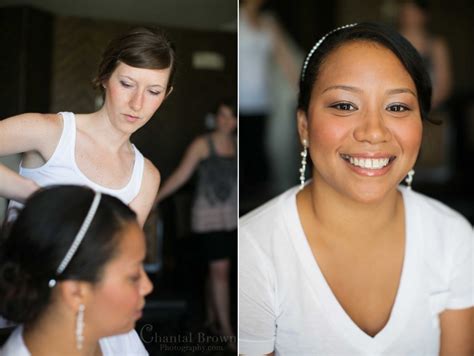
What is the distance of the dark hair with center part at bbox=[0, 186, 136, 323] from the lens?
5.84 feet

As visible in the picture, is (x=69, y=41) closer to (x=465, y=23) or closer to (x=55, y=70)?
(x=55, y=70)

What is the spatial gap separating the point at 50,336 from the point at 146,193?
0.54m

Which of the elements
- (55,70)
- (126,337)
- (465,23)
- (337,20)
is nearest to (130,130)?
(55,70)

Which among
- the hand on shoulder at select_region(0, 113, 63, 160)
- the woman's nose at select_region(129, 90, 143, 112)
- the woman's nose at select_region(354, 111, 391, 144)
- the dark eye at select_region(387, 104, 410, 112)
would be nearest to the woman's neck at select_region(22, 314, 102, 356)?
the hand on shoulder at select_region(0, 113, 63, 160)

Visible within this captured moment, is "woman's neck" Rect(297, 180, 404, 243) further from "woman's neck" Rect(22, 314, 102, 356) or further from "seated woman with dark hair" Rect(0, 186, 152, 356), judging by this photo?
"woman's neck" Rect(22, 314, 102, 356)

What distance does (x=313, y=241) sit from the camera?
2.16 metres

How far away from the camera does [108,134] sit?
2043 mm

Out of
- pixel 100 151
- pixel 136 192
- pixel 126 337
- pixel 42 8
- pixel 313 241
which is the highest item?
pixel 42 8

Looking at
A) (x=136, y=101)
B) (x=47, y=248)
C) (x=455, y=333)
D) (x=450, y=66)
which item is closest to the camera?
(x=47, y=248)

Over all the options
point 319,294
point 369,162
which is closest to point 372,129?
point 369,162

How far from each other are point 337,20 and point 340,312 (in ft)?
4.33

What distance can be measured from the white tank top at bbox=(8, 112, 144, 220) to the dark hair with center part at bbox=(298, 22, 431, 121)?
70 centimetres

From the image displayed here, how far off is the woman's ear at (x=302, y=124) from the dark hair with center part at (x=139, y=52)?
455 millimetres

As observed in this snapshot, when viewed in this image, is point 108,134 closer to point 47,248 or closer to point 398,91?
point 47,248
